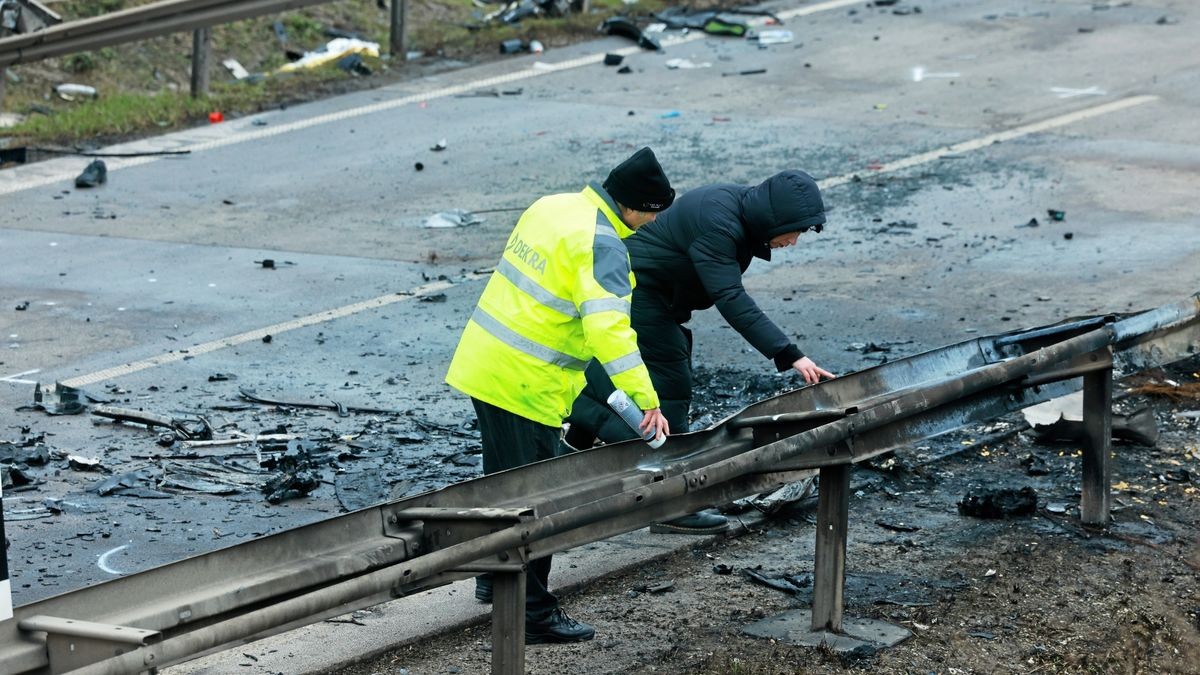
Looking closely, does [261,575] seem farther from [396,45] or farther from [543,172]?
[396,45]

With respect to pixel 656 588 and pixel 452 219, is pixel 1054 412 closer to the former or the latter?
pixel 656 588

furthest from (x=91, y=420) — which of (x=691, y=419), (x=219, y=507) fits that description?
(x=691, y=419)

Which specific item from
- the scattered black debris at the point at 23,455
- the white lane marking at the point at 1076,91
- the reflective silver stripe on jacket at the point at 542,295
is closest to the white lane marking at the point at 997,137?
the white lane marking at the point at 1076,91

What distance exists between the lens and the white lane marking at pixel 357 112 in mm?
13125

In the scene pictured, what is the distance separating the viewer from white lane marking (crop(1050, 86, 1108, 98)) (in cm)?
1517

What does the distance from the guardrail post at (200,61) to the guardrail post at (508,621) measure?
10654 mm

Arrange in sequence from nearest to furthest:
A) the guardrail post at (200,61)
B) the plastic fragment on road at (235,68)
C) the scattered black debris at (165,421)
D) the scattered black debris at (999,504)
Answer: the scattered black debris at (999,504)
the scattered black debris at (165,421)
the guardrail post at (200,61)
the plastic fragment on road at (235,68)

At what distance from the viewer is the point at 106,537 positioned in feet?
23.1

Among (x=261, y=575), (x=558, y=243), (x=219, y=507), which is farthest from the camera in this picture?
(x=219, y=507)

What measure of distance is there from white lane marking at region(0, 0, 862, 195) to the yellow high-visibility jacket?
7.87 meters

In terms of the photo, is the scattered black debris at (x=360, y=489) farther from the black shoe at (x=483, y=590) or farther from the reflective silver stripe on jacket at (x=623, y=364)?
the reflective silver stripe on jacket at (x=623, y=364)

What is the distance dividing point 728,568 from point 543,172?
672 cm

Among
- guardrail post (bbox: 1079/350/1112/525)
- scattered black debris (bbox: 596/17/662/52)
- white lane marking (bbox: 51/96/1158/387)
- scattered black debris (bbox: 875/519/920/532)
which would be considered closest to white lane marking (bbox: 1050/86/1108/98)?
white lane marking (bbox: 51/96/1158/387)

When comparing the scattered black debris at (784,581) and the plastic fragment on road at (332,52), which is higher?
the plastic fragment on road at (332,52)
